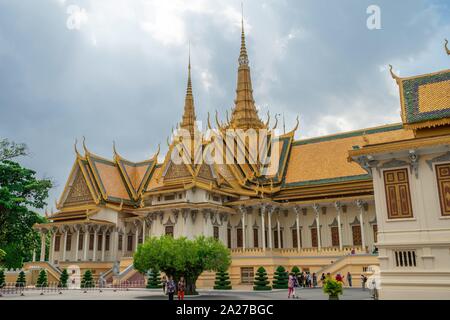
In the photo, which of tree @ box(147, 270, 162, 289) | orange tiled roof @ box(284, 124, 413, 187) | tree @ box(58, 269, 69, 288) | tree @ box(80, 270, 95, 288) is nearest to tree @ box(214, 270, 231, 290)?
tree @ box(147, 270, 162, 289)

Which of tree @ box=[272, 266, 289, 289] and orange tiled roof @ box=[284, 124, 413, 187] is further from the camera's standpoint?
orange tiled roof @ box=[284, 124, 413, 187]

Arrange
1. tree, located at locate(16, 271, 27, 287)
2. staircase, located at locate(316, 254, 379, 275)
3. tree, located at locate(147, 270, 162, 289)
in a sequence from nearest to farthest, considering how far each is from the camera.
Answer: staircase, located at locate(316, 254, 379, 275)
tree, located at locate(147, 270, 162, 289)
tree, located at locate(16, 271, 27, 287)

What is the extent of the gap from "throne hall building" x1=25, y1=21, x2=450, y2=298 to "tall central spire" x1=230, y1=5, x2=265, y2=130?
14 centimetres

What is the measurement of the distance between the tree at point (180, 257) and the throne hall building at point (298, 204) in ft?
26.5

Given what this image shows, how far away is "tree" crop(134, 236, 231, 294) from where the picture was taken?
22.3 meters

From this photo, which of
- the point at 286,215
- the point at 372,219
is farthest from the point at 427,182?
the point at 286,215

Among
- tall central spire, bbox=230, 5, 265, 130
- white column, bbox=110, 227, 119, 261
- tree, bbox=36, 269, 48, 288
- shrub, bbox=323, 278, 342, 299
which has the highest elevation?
tall central spire, bbox=230, 5, 265, 130

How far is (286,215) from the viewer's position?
118 ft

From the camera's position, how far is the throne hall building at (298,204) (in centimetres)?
1748

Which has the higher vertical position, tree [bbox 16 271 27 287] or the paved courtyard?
tree [bbox 16 271 27 287]

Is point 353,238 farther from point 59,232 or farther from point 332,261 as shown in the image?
point 59,232

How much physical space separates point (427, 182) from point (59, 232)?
3302 centimetres

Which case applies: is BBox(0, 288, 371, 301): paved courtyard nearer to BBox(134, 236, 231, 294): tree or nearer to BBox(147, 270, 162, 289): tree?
BBox(134, 236, 231, 294): tree

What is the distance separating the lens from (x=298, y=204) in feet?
113
